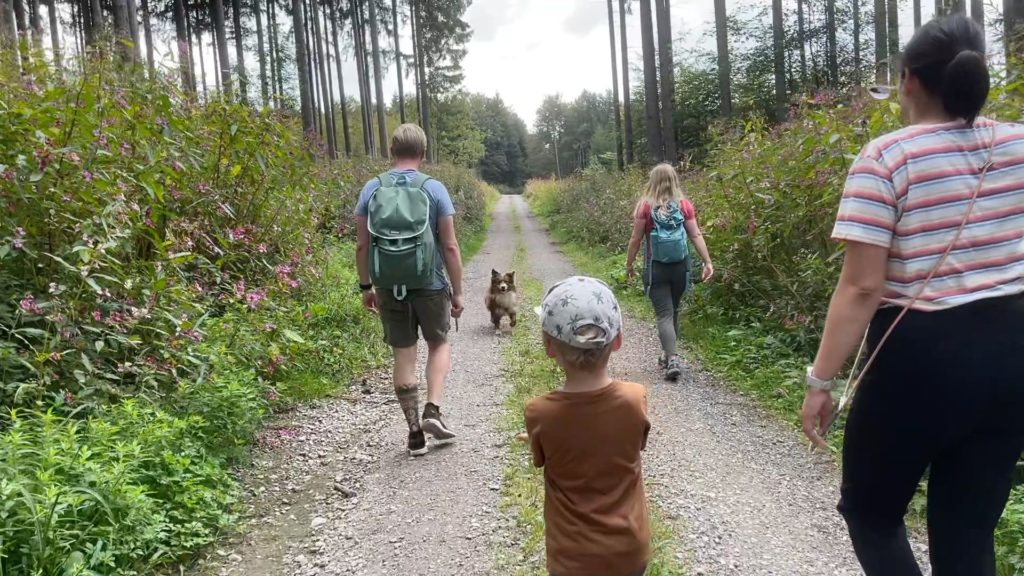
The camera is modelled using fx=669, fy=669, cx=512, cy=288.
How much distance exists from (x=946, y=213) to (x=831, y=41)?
25.7 m

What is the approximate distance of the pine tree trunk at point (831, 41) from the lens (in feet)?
76.2

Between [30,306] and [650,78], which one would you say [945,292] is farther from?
[650,78]

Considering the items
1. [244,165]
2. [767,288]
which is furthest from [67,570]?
[767,288]

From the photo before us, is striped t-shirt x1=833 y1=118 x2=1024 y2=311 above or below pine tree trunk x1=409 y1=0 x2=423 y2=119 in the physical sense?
below

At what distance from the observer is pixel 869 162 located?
1.80m

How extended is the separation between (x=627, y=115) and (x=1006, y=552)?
2641 cm

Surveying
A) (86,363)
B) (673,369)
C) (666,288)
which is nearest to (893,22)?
(666,288)

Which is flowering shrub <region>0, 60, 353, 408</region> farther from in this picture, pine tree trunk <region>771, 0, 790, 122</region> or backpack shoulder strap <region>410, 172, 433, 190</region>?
pine tree trunk <region>771, 0, 790, 122</region>

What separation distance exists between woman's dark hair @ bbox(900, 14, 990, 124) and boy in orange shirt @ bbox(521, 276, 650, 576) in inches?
41.9

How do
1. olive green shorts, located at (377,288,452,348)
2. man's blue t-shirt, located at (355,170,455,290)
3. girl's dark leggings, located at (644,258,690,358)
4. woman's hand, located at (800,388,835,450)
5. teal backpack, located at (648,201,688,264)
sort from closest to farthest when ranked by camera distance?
woman's hand, located at (800,388,835,450), man's blue t-shirt, located at (355,170,455,290), olive green shorts, located at (377,288,452,348), teal backpack, located at (648,201,688,264), girl's dark leggings, located at (644,258,690,358)

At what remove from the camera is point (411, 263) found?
160 inches

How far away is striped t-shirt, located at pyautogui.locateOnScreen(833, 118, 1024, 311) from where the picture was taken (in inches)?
67.6

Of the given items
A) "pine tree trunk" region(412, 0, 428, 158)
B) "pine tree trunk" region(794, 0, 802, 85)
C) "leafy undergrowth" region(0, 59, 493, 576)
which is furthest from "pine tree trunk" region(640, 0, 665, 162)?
"pine tree trunk" region(412, 0, 428, 158)

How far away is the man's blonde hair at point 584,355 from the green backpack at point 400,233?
2107 millimetres
